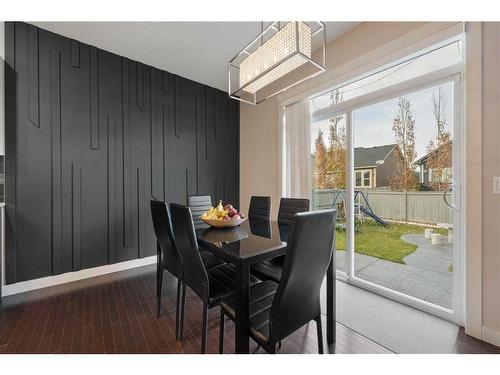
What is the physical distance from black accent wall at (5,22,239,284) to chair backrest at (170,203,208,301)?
187 centimetres

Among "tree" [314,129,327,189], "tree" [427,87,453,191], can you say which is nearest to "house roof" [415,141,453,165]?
"tree" [427,87,453,191]

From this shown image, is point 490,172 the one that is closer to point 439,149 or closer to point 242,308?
point 439,149

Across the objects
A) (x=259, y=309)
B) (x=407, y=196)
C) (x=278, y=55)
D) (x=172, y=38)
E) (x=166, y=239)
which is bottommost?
(x=259, y=309)

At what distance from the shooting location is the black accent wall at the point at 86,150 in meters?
2.45

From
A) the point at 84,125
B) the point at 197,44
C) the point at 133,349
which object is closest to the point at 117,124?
the point at 84,125

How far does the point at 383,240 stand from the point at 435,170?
880 millimetres

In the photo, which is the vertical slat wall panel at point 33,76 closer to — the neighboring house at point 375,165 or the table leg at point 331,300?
the table leg at point 331,300

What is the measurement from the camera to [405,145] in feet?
7.60

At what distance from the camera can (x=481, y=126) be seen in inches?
64.7

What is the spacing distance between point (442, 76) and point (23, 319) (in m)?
4.01

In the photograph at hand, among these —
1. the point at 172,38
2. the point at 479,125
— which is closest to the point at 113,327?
the point at 172,38

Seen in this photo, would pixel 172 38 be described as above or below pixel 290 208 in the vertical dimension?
above

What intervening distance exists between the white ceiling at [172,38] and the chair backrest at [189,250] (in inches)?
82.5

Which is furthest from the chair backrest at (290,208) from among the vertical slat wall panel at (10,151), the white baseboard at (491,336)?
the vertical slat wall panel at (10,151)
